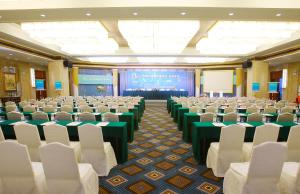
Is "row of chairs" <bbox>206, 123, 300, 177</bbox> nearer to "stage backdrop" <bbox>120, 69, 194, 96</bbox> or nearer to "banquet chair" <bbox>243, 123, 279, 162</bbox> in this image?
"banquet chair" <bbox>243, 123, 279, 162</bbox>

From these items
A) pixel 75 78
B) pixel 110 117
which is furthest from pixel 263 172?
pixel 75 78

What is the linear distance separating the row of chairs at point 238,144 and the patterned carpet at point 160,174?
1.17ft

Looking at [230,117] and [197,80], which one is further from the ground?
[197,80]

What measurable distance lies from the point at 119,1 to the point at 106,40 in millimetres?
5443

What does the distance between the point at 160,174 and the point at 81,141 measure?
5.42 ft

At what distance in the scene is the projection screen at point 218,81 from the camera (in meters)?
20.5

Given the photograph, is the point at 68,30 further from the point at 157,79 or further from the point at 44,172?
the point at 157,79

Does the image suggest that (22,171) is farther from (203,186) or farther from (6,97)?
(6,97)

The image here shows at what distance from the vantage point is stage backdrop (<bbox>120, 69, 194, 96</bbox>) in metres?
23.0

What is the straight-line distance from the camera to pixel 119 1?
201 inches

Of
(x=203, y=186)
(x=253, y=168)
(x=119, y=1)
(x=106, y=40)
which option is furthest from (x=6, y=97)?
(x=253, y=168)

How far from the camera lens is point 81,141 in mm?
3719

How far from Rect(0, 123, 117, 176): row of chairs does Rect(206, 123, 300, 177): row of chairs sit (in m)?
2.11

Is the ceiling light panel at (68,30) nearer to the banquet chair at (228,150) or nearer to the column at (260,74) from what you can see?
the banquet chair at (228,150)
